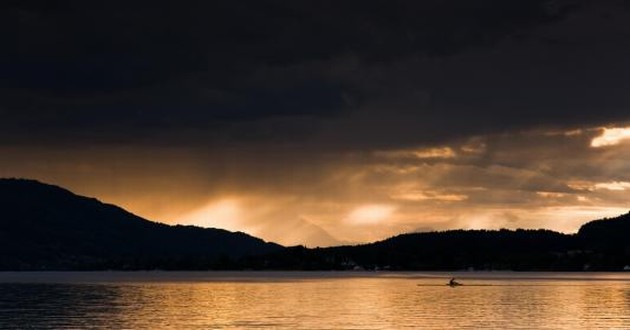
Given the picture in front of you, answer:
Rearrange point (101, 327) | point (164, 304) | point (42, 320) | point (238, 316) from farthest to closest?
point (164, 304) → point (238, 316) → point (42, 320) → point (101, 327)

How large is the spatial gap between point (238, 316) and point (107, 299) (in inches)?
2353

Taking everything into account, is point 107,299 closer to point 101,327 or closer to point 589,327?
point 101,327

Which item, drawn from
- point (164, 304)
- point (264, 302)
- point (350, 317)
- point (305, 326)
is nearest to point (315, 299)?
point (264, 302)

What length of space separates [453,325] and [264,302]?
5908cm

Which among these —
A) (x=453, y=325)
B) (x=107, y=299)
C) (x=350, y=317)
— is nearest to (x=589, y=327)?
(x=453, y=325)

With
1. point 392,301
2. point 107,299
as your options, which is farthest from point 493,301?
point 107,299

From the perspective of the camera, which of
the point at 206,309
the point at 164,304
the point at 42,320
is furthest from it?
the point at 164,304

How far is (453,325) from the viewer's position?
116 metres

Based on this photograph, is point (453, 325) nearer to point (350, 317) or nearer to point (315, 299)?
point (350, 317)

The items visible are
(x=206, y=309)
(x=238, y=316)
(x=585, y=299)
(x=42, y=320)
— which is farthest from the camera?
(x=585, y=299)

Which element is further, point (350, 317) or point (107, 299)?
point (107, 299)

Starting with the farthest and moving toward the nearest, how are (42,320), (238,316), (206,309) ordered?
(206,309) → (238,316) → (42,320)

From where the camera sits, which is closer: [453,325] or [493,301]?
[453,325]

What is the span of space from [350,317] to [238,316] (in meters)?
16.2
